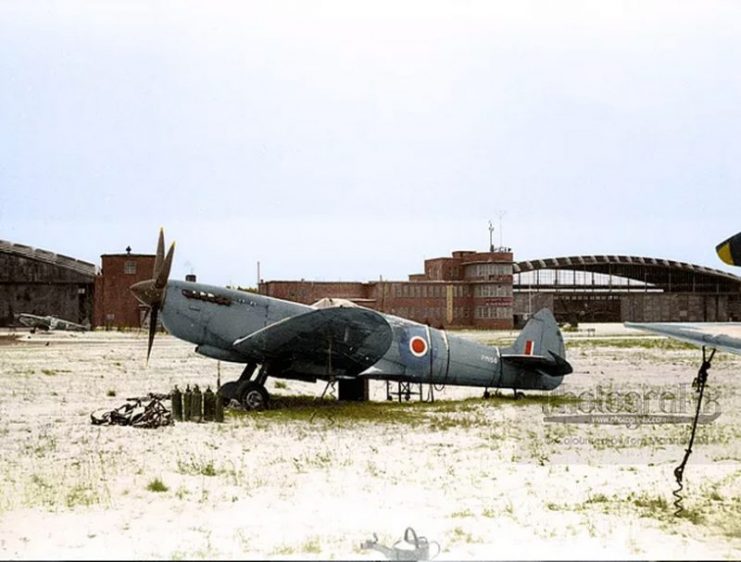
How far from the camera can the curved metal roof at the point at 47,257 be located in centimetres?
6316

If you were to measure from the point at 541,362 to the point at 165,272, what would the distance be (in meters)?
8.64

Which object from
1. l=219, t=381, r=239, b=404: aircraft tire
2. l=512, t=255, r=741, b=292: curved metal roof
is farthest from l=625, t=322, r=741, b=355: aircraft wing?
l=512, t=255, r=741, b=292: curved metal roof

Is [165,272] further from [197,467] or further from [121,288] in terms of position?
[121,288]

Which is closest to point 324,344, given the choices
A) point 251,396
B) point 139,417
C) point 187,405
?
point 251,396

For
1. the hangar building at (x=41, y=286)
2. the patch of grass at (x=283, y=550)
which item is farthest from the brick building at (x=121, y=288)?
the patch of grass at (x=283, y=550)

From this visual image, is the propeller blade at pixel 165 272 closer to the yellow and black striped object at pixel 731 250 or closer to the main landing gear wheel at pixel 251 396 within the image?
the main landing gear wheel at pixel 251 396

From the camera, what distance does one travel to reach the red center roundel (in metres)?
17.1

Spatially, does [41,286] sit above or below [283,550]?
above

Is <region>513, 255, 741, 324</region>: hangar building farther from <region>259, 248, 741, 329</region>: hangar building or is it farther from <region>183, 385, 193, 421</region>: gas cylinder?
<region>183, 385, 193, 421</region>: gas cylinder

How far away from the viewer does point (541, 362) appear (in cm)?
1794

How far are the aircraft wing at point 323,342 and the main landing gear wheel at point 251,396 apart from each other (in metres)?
0.66

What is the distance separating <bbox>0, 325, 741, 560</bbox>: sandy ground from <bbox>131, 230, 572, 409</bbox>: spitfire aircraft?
82cm

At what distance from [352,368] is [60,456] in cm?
697

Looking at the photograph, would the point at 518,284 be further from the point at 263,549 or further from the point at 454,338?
the point at 263,549
